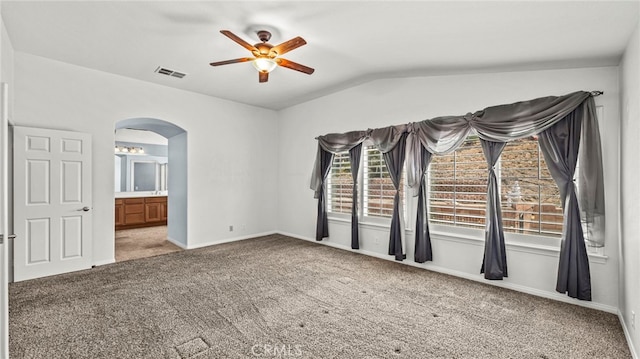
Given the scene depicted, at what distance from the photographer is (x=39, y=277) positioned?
385 centimetres

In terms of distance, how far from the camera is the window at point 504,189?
335 cm

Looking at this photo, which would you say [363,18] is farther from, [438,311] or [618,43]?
[438,311]

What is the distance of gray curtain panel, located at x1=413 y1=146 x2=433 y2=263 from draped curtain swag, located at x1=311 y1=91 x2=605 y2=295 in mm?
45

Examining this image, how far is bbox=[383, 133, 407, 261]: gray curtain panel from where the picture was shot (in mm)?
4434

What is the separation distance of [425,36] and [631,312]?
3.00 metres

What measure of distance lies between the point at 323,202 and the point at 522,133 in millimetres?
3367

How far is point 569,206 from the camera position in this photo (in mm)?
3062

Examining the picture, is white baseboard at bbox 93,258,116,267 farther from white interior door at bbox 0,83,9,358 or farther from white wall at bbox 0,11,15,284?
white interior door at bbox 0,83,9,358

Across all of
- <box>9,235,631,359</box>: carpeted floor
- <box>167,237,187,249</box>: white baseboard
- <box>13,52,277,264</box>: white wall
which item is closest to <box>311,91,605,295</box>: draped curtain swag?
<box>9,235,631,359</box>: carpeted floor

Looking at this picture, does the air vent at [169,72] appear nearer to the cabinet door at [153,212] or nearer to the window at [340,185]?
the window at [340,185]

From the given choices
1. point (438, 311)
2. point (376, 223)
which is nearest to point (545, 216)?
point (438, 311)

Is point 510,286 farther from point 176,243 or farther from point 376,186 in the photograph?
point 176,243

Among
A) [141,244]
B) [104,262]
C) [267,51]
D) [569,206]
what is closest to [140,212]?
[141,244]

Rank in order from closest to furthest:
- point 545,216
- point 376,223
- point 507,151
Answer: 1. point 545,216
2. point 507,151
3. point 376,223
